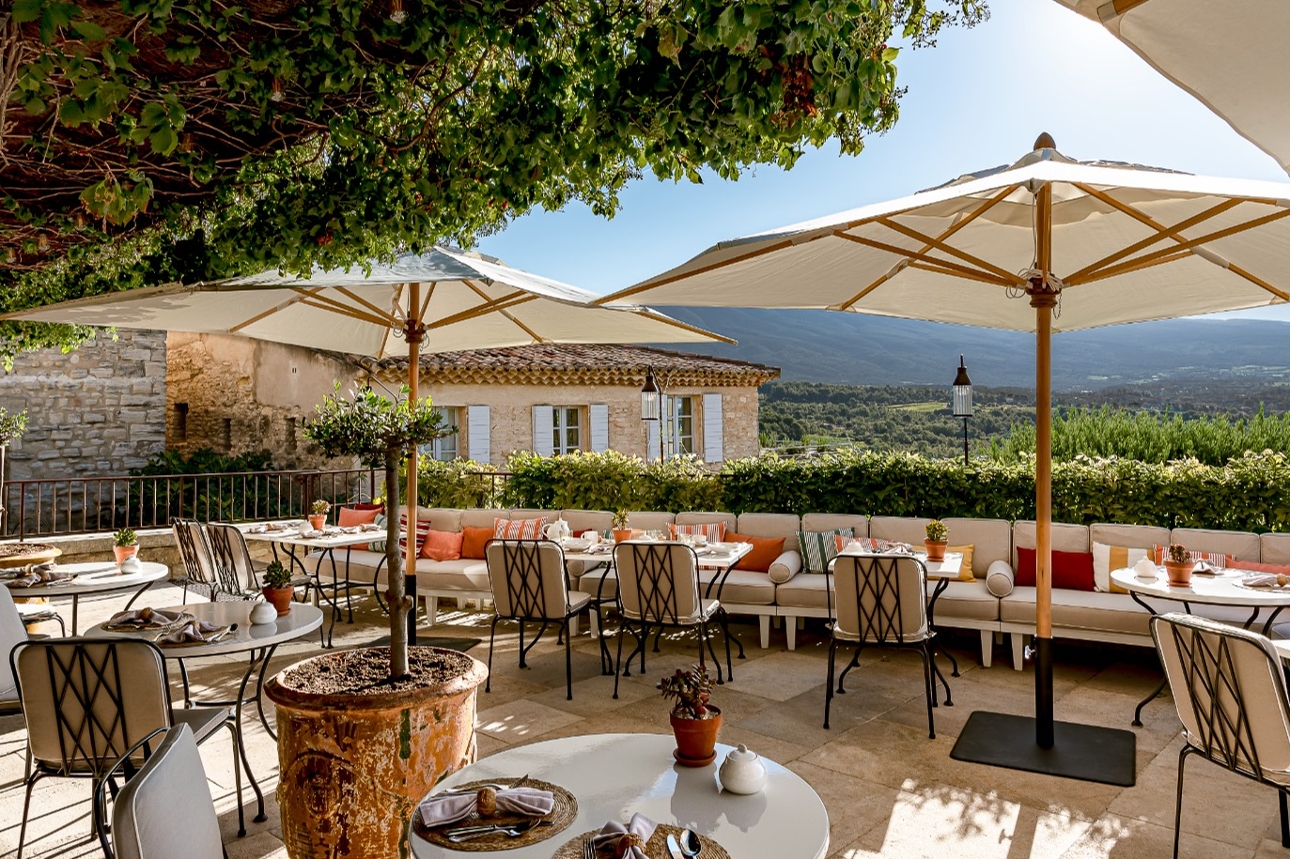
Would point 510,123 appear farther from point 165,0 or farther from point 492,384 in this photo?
point 492,384

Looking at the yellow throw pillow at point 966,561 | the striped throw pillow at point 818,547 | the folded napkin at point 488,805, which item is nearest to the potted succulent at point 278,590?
the folded napkin at point 488,805

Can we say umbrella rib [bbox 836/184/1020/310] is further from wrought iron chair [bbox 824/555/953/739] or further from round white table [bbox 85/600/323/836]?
round white table [bbox 85/600/323/836]

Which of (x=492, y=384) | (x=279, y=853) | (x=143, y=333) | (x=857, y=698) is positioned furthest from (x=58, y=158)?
(x=492, y=384)

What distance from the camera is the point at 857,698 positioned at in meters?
4.83

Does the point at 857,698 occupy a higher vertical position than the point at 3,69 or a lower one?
lower

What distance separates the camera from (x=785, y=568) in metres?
6.06

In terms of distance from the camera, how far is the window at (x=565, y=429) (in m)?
15.8

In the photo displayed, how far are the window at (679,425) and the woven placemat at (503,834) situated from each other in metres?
15.1

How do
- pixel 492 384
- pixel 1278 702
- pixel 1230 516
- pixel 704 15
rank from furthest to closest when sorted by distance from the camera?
1. pixel 492 384
2. pixel 1230 516
3. pixel 1278 702
4. pixel 704 15

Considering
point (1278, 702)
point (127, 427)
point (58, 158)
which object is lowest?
point (1278, 702)

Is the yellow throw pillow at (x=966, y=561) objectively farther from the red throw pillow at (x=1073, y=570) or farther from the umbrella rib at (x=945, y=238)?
the umbrella rib at (x=945, y=238)

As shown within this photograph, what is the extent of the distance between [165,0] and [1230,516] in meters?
6.67

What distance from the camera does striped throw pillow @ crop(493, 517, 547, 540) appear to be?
7258 mm

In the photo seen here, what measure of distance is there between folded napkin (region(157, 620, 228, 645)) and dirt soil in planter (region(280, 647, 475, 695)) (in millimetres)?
592
